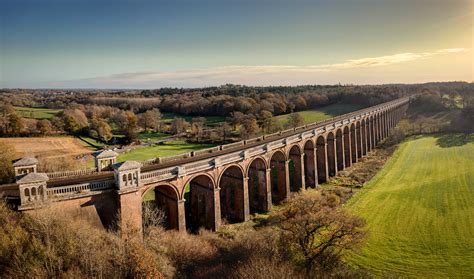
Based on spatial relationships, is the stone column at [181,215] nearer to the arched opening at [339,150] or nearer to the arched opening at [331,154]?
the arched opening at [331,154]

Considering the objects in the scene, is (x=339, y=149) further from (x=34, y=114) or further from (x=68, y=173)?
(x=34, y=114)

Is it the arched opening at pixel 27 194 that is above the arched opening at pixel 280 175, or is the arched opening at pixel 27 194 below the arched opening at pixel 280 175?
above

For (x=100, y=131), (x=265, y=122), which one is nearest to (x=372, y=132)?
(x=265, y=122)

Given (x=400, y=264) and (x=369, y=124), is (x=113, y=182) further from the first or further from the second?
(x=369, y=124)

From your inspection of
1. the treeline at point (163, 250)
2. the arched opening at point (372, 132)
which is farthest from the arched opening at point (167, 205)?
the arched opening at point (372, 132)

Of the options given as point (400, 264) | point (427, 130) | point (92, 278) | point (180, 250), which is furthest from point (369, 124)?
point (92, 278)
